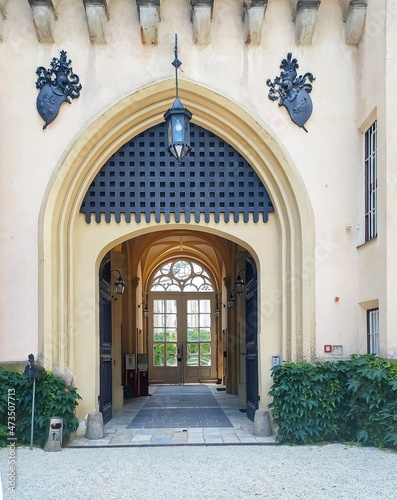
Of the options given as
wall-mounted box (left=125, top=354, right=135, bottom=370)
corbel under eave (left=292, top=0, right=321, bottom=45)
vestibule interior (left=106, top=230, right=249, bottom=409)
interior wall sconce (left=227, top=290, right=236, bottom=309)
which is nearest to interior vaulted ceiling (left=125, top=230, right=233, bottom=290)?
vestibule interior (left=106, top=230, right=249, bottom=409)

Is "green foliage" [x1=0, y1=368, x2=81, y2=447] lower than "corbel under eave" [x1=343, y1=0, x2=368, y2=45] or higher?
lower

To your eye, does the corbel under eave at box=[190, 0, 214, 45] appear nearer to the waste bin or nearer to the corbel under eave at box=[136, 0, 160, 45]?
the corbel under eave at box=[136, 0, 160, 45]

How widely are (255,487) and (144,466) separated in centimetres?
144

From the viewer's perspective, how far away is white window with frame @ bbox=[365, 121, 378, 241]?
8413 millimetres

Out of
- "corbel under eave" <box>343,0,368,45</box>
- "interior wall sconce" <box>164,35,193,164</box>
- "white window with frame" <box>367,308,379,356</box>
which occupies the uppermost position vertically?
"corbel under eave" <box>343,0,368,45</box>

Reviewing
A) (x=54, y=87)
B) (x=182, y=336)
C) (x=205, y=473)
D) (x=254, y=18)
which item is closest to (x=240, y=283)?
(x=254, y=18)

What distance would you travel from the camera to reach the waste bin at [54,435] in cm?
775

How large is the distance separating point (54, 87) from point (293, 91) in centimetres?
319

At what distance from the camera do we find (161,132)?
30.4ft

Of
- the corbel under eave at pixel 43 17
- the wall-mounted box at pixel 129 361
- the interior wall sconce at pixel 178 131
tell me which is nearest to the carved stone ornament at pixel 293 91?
the interior wall sconce at pixel 178 131

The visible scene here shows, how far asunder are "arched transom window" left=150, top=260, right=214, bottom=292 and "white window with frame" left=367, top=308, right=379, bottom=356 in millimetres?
13639

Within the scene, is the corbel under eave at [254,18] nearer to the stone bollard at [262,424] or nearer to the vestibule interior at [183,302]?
the stone bollard at [262,424]

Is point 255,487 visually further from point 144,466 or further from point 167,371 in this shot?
point 167,371

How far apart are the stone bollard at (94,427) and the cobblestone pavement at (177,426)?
0.08 meters
